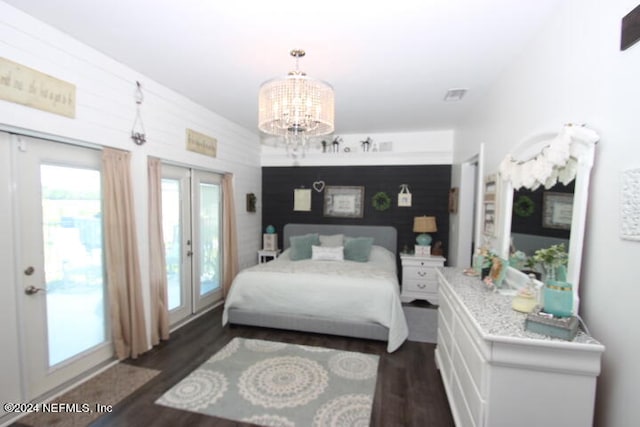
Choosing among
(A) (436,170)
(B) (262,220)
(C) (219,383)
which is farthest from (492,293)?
(B) (262,220)

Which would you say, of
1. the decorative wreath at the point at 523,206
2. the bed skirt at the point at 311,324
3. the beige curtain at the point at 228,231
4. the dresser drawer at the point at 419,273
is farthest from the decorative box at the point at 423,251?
the beige curtain at the point at 228,231

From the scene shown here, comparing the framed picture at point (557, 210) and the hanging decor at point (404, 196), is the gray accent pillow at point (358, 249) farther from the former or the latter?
the framed picture at point (557, 210)

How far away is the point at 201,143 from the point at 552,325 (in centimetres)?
377

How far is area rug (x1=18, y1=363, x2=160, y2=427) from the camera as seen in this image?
1.92 m

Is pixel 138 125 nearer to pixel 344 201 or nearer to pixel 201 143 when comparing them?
pixel 201 143

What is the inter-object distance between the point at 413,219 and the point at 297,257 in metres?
2.11

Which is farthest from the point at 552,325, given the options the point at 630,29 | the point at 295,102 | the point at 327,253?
the point at 327,253

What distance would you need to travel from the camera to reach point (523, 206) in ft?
6.57

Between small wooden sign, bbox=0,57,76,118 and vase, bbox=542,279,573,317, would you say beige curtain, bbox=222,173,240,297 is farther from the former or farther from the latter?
vase, bbox=542,279,573,317

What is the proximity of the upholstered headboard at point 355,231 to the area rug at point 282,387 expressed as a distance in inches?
94.0

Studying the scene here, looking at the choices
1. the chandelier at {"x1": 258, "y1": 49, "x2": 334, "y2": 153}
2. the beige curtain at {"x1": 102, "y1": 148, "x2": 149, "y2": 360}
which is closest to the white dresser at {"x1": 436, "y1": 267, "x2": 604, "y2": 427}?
the chandelier at {"x1": 258, "y1": 49, "x2": 334, "y2": 153}

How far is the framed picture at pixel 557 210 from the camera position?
1.50 metres

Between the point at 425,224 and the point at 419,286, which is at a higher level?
the point at 425,224

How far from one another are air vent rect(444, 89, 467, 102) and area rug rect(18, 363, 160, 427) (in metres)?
4.00
